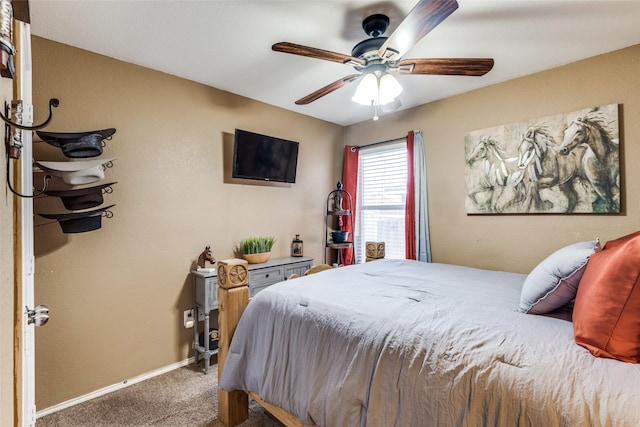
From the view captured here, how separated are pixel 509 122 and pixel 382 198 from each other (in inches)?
61.5

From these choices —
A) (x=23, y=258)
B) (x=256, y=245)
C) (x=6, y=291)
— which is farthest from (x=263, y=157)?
(x=6, y=291)

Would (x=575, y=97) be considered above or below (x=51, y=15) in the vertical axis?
below

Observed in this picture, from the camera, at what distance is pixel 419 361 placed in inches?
43.7

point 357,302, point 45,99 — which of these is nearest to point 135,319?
point 45,99

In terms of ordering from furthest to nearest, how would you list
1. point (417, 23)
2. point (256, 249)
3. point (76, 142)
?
1. point (256, 249)
2. point (76, 142)
3. point (417, 23)

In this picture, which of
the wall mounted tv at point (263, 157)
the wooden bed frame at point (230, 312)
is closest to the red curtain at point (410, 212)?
the wall mounted tv at point (263, 157)

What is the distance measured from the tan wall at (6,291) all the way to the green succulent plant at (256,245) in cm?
203

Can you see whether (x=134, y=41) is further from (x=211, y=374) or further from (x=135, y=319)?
(x=211, y=374)

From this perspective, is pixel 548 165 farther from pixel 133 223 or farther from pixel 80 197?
pixel 80 197

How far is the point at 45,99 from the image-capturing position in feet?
6.71

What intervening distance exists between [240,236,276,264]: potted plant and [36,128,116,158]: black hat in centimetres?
145

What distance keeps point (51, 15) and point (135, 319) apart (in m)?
2.17

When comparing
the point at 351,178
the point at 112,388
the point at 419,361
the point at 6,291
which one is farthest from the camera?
the point at 351,178

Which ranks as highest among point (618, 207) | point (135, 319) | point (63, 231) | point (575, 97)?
point (575, 97)
